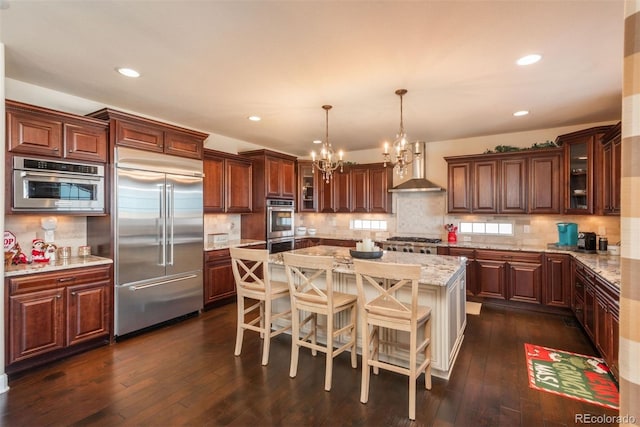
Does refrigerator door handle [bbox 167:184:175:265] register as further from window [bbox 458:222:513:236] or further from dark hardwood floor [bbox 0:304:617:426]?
window [bbox 458:222:513:236]

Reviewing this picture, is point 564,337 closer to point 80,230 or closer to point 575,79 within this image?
point 575,79

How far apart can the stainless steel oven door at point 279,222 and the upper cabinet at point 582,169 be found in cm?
446

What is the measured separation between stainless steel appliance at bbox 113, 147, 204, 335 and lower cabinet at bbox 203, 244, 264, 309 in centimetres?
17

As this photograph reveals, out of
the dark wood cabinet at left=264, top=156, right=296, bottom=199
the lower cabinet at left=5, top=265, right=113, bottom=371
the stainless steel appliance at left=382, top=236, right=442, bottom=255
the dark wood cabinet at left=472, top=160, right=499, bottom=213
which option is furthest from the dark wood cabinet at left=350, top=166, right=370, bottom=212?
the lower cabinet at left=5, top=265, right=113, bottom=371

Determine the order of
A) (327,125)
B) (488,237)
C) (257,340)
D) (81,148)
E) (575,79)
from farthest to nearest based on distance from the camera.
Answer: (488,237) < (327,125) < (257,340) < (81,148) < (575,79)

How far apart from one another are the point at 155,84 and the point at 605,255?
5.62 meters

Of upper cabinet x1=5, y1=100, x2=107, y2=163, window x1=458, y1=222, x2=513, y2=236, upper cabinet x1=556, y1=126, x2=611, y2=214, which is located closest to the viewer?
upper cabinet x1=5, y1=100, x2=107, y2=163

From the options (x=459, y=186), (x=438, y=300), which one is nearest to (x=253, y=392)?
(x=438, y=300)

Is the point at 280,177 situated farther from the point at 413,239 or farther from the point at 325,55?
the point at 325,55

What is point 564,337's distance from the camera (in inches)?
141

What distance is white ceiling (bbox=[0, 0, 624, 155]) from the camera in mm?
2061

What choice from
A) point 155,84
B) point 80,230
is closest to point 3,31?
point 155,84

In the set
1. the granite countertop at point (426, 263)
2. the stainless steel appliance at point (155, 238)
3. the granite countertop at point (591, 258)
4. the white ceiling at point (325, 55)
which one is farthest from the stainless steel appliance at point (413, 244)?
the stainless steel appliance at point (155, 238)

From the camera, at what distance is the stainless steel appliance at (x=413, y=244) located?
5172 millimetres
